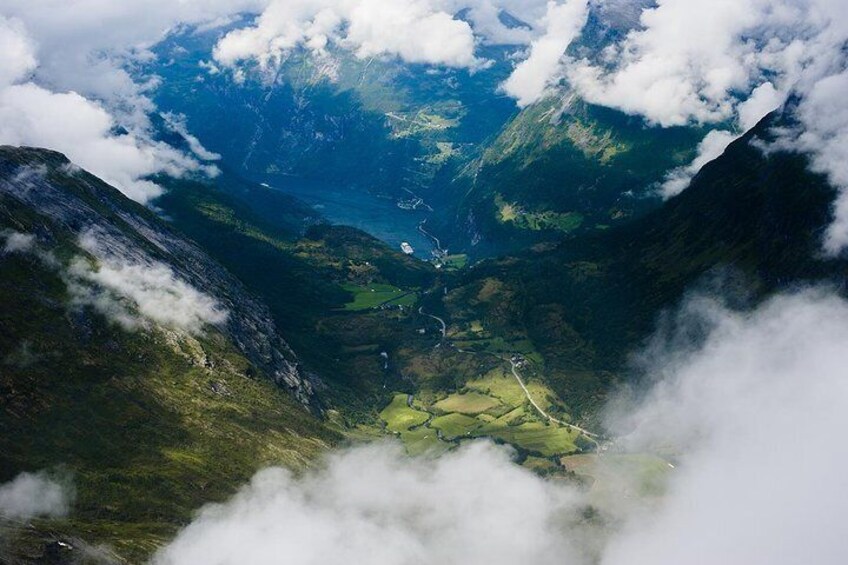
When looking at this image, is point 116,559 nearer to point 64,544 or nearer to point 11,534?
point 64,544

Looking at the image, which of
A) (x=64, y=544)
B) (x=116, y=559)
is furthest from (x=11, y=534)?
(x=116, y=559)
